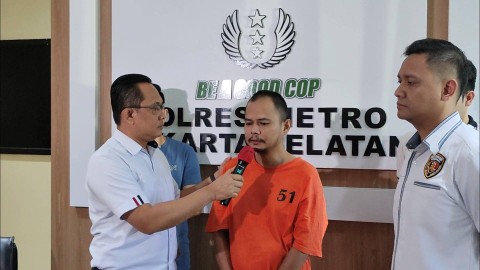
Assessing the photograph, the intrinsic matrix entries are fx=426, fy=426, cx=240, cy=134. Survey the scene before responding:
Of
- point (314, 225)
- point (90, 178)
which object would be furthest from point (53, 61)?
point (314, 225)

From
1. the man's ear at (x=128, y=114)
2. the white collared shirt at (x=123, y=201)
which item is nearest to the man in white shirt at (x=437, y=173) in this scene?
the white collared shirt at (x=123, y=201)

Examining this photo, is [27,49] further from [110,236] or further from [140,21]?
[110,236]

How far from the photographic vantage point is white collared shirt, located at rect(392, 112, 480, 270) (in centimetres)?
129

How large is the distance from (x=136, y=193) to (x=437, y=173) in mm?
1092

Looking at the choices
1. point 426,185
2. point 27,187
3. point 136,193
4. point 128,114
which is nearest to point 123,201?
point 136,193

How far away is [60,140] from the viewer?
275 centimetres

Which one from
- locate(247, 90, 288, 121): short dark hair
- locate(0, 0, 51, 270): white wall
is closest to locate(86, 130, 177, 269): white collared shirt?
locate(247, 90, 288, 121): short dark hair

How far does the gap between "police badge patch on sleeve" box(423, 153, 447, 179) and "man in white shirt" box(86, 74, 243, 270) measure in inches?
26.0

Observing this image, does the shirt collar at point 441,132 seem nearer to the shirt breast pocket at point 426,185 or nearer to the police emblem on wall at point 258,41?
the shirt breast pocket at point 426,185

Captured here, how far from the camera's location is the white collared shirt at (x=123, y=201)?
167 centimetres

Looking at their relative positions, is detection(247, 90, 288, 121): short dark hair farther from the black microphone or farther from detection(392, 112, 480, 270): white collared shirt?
detection(392, 112, 480, 270): white collared shirt

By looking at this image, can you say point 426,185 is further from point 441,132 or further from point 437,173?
point 441,132

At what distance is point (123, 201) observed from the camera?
1.64 metres

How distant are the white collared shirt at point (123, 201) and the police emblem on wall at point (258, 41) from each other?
925 millimetres
